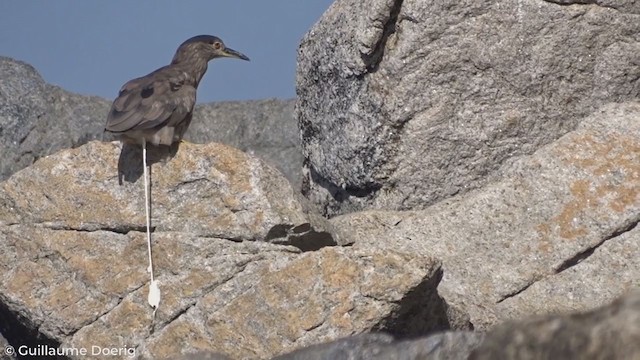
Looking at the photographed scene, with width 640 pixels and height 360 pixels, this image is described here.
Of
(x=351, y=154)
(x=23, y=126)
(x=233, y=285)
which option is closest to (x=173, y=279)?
(x=233, y=285)

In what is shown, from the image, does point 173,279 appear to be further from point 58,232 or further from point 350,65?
point 350,65

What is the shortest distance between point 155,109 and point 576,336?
633 cm

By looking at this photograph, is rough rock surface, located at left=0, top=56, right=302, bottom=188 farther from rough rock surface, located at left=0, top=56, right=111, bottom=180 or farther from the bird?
the bird

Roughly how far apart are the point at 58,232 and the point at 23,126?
19.7ft

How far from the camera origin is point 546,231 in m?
11.4

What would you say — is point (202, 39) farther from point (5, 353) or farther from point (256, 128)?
point (256, 128)

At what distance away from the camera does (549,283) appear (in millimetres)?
11258

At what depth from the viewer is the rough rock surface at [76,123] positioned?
17.1 m

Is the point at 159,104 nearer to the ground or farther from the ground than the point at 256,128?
farther from the ground

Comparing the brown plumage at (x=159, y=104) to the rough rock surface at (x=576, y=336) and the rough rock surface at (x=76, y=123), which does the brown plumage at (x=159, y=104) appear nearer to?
the rough rock surface at (x=76, y=123)

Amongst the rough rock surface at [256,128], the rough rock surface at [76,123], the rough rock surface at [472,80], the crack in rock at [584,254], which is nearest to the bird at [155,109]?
the rough rock surface at [472,80]

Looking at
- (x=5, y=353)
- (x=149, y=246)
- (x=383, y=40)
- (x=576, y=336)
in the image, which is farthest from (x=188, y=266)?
(x=576, y=336)

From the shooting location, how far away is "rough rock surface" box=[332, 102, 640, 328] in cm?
1122

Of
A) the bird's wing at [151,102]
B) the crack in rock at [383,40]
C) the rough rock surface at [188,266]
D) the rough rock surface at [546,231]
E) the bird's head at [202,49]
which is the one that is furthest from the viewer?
the bird's head at [202,49]
